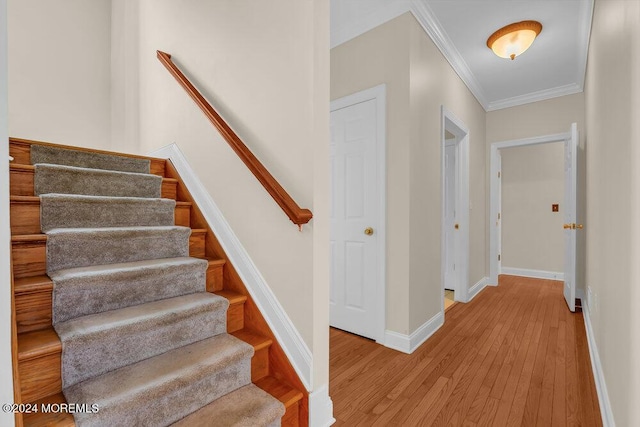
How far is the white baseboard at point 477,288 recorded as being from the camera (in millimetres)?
3614

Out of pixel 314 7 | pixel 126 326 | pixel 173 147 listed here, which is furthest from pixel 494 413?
pixel 173 147

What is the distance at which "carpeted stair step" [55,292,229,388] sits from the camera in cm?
110

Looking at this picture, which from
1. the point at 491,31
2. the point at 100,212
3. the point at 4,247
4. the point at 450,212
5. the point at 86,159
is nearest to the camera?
the point at 4,247

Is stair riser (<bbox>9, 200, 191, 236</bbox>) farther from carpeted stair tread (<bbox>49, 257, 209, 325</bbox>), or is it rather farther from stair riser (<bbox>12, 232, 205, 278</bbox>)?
carpeted stair tread (<bbox>49, 257, 209, 325</bbox>)

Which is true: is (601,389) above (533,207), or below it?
below

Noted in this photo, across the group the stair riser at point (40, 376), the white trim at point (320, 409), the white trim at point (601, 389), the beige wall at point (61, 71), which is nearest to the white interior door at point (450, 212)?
the white trim at point (601, 389)

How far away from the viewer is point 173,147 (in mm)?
2395

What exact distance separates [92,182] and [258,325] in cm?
141

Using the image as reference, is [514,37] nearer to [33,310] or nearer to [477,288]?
[477,288]

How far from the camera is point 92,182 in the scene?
6.01 feet

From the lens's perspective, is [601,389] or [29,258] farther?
[601,389]

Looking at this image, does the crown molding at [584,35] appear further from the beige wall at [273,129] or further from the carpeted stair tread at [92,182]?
the carpeted stair tread at [92,182]

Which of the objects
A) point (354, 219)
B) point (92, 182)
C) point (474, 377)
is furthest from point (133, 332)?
point (474, 377)

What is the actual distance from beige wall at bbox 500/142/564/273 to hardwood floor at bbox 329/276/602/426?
2183 mm
